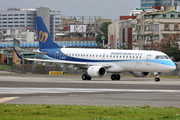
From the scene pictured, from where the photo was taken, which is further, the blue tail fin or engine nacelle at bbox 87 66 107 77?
the blue tail fin

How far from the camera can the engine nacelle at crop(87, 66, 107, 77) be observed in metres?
49.0

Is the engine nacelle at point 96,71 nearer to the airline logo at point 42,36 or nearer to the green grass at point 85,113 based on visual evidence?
the airline logo at point 42,36

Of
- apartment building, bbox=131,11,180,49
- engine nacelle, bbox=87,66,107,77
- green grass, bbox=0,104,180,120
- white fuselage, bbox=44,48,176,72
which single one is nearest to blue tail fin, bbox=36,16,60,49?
white fuselage, bbox=44,48,176,72

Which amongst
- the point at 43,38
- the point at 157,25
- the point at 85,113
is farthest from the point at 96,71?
the point at 157,25

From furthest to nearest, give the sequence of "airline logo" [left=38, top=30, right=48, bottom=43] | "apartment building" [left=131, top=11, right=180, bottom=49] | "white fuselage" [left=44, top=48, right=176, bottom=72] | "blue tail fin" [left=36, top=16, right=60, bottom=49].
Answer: "apartment building" [left=131, top=11, right=180, bottom=49] < "airline logo" [left=38, top=30, right=48, bottom=43] < "blue tail fin" [left=36, top=16, right=60, bottom=49] < "white fuselage" [left=44, top=48, right=176, bottom=72]

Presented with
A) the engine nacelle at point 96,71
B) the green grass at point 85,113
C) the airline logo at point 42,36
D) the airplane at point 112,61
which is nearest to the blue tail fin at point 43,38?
the airline logo at point 42,36

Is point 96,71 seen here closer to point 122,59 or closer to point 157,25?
point 122,59

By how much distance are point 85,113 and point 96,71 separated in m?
30.8

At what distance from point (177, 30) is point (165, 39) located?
18.9 feet

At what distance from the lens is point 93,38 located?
7859 inches

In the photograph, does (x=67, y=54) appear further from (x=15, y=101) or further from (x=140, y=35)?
(x=140, y=35)

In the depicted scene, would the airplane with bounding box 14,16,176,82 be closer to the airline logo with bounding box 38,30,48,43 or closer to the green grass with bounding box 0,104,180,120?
→ the airline logo with bounding box 38,30,48,43

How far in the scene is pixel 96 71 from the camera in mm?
48906

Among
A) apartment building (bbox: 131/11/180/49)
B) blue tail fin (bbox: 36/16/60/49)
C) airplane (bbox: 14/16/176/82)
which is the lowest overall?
airplane (bbox: 14/16/176/82)
